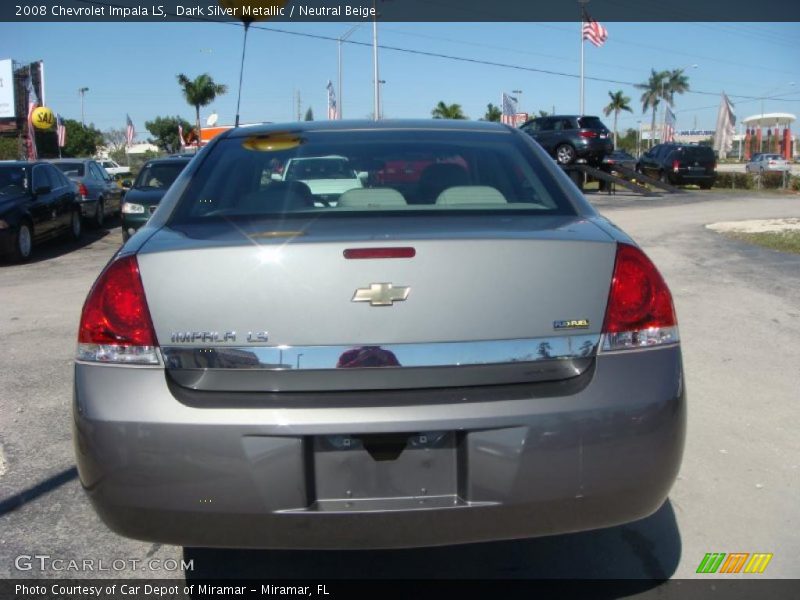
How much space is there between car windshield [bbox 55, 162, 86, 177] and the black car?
2056 centimetres

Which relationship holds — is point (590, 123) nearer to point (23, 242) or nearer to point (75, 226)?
point (75, 226)

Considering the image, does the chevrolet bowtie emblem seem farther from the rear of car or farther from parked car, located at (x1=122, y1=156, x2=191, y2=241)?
the rear of car

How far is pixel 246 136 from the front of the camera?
3.69m

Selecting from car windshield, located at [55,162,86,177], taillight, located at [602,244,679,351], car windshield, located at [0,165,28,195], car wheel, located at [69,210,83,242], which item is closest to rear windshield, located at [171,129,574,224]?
taillight, located at [602,244,679,351]

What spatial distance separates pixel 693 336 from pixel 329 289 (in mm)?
4908

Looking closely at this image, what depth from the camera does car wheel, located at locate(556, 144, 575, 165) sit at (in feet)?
80.7

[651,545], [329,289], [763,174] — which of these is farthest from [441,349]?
[763,174]

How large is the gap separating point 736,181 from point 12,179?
27262mm

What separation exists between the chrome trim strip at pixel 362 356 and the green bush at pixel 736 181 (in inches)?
1277

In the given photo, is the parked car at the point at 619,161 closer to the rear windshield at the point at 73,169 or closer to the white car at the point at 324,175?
the rear windshield at the point at 73,169

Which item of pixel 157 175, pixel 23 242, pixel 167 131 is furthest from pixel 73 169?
pixel 167 131

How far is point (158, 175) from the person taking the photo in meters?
14.5

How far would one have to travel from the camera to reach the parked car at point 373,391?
91.1 inches

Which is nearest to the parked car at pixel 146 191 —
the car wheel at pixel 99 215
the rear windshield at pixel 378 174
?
the car wheel at pixel 99 215
